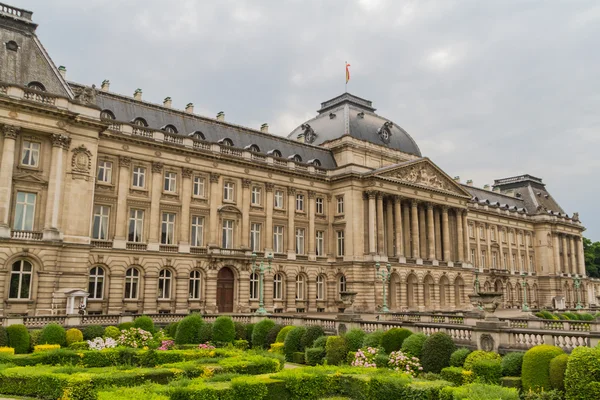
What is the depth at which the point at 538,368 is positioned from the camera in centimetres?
1805

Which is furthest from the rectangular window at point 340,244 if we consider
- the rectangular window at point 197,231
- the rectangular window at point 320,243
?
the rectangular window at point 197,231

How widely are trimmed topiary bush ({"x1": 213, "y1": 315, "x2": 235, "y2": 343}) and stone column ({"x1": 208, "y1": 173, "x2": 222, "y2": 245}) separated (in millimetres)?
17835

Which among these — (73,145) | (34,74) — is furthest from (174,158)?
(34,74)

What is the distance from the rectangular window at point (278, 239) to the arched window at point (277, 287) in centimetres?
280

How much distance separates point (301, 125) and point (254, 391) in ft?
189

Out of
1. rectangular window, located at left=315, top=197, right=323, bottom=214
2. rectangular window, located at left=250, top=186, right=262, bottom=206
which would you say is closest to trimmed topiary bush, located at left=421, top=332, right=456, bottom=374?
rectangular window, located at left=250, top=186, right=262, bottom=206

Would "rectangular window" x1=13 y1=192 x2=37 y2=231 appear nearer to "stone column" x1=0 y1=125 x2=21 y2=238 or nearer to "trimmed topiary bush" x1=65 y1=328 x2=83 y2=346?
"stone column" x1=0 y1=125 x2=21 y2=238

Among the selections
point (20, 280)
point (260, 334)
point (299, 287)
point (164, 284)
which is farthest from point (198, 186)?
point (260, 334)

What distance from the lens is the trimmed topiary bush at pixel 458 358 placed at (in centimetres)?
2134

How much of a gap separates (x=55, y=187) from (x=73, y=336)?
14.2 metres

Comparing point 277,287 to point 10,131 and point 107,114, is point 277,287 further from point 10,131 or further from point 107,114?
point 10,131

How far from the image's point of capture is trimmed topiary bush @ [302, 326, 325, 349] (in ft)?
92.2

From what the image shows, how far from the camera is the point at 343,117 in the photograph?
65.1 metres

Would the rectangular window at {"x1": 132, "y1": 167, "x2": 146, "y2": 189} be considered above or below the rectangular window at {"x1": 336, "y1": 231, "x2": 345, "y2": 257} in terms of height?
above
